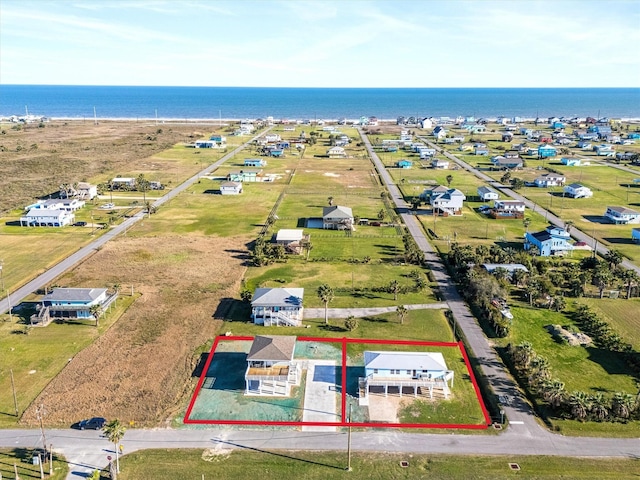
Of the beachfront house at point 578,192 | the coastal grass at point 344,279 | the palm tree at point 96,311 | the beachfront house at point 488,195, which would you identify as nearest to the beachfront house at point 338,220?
the coastal grass at point 344,279

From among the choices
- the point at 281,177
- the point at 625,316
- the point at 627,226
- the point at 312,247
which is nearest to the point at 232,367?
the point at 312,247

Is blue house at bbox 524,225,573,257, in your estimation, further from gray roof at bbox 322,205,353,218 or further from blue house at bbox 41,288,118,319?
blue house at bbox 41,288,118,319

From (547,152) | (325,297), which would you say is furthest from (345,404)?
(547,152)

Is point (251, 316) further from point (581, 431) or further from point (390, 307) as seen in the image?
point (581, 431)

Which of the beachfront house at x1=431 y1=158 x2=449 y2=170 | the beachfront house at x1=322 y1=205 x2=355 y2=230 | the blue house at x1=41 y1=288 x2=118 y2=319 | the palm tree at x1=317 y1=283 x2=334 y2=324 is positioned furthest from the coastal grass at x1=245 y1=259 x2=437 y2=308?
the beachfront house at x1=431 y1=158 x2=449 y2=170

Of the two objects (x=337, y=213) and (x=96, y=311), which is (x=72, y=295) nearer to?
(x=96, y=311)

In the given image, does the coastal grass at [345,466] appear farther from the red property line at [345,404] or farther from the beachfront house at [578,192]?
the beachfront house at [578,192]
